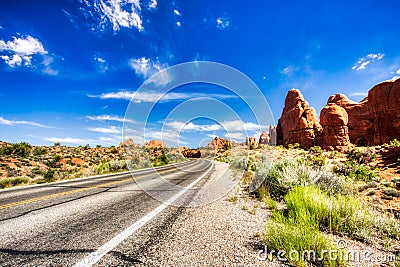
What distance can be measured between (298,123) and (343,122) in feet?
38.0

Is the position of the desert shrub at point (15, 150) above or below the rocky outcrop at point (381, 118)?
below

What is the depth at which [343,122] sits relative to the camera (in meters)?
35.9

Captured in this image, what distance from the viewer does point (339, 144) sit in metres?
35.5

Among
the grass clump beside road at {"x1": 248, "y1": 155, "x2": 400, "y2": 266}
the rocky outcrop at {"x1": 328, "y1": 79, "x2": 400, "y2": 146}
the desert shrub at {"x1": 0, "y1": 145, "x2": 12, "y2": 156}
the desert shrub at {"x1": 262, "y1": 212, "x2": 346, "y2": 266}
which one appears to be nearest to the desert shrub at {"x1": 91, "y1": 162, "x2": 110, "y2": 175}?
the grass clump beside road at {"x1": 248, "y1": 155, "x2": 400, "y2": 266}

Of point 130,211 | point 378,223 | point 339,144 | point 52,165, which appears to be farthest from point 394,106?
point 52,165

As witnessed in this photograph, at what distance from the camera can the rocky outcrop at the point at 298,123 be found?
43.7 m

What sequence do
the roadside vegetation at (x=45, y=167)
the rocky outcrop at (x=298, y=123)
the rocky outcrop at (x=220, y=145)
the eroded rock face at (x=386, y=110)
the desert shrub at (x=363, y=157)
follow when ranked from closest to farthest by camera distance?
the roadside vegetation at (x=45, y=167) < the desert shrub at (x=363, y=157) < the eroded rock face at (x=386, y=110) < the rocky outcrop at (x=298, y=123) < the rocky outcrop at (x=220, y=145)

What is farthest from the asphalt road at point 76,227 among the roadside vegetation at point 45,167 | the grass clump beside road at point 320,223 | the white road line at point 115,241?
the roadside vegetation at point 45,167

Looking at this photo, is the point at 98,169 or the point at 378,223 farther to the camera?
the point at 98,169

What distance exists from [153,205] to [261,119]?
30.1ft

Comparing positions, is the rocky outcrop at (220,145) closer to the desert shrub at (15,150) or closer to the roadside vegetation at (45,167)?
the roadside vegetation at (45,167)

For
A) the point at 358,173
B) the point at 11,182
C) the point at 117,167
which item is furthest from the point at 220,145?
the point at 11,182

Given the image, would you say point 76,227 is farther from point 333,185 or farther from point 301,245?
point 333,185

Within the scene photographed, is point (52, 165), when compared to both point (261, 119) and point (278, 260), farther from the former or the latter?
point (278, 260)
